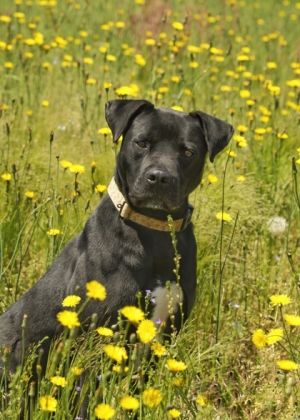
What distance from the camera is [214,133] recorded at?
12.5 feet

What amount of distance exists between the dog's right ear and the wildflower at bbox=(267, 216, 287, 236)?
1.25 m

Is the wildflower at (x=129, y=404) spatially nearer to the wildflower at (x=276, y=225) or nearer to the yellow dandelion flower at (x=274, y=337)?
the yellow dandelion flower at (x=274, y=337)

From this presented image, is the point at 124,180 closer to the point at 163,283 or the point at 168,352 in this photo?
the point at 163,283

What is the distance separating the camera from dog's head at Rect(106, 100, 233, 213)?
3523 millimetres

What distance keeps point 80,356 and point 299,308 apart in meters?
1.54

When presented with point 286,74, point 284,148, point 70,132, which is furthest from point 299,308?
point 286,74

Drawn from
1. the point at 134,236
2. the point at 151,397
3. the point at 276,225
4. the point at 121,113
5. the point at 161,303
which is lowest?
the point at 276,225

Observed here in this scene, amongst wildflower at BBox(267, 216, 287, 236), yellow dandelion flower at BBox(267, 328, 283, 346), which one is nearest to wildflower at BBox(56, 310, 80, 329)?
yellow dandelion flower at BBox(267, 328, 283, 346)

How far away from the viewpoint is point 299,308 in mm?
4027

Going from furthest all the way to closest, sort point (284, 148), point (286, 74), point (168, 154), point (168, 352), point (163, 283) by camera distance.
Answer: point (286, 74) < point (284, 148) < point (168, 154) < point (163, 283) < point (168, 352)

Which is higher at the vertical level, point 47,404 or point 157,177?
point 157,177

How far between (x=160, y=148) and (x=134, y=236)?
17.9 inches

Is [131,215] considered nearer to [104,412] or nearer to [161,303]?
[161,303]

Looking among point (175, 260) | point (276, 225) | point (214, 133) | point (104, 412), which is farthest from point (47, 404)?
point (276, 225)
